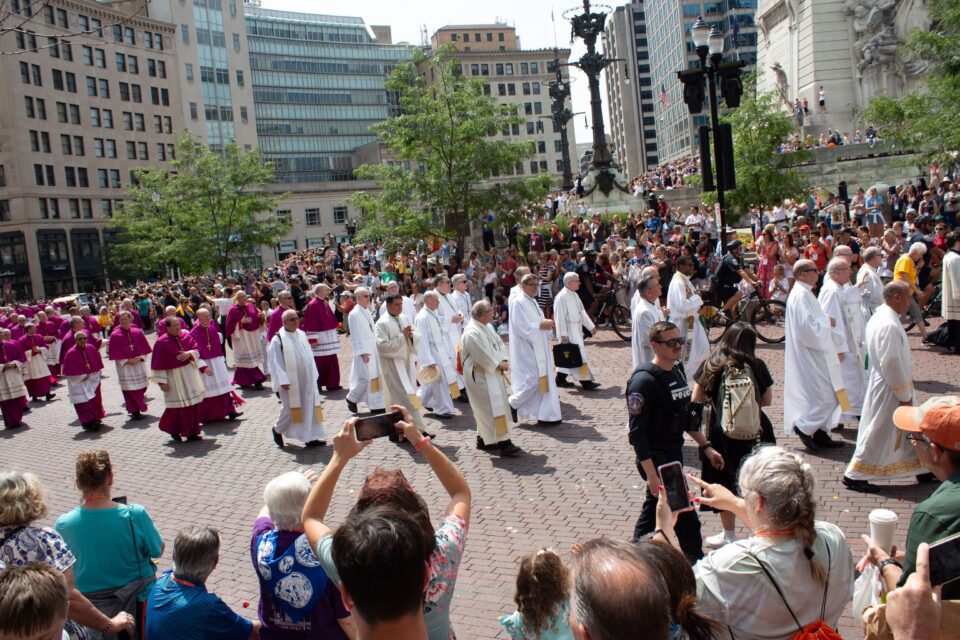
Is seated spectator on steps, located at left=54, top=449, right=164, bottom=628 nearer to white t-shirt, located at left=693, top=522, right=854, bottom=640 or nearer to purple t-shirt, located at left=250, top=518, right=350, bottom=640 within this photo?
purple t-shirt, located at left=250, top=518, right=350, bottom=640

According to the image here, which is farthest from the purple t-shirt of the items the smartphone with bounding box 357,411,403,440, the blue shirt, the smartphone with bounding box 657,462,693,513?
the smartphone with bounding box 657,462,693,513

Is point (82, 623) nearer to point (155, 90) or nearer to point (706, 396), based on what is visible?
point (706, 396)

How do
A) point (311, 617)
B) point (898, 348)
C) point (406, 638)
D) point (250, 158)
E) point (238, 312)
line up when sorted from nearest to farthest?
point (406, 638)
point (311, 617)
point (898, 348)
point (238, 312)
point (250, 158)

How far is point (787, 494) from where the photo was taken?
9.91 feet

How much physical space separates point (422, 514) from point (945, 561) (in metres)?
1.75

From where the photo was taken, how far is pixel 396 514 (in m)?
2.61

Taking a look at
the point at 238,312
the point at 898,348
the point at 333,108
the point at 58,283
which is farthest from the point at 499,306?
the point at 333,108

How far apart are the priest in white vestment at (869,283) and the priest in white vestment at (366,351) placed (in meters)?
6.85

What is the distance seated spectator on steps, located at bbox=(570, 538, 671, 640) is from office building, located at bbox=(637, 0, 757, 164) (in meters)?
96.5

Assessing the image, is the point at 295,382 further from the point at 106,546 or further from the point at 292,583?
the point at 292,583

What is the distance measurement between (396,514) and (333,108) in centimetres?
11013

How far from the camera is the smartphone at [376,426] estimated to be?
137 inches

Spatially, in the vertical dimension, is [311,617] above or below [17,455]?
above

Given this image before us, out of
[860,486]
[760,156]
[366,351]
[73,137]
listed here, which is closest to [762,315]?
[366,351]
